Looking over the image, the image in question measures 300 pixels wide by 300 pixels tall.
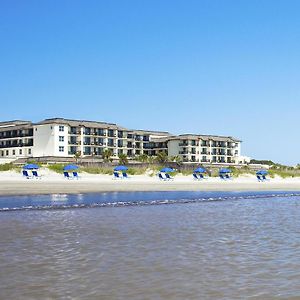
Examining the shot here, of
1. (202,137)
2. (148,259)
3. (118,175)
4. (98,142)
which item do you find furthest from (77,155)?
(148,259)

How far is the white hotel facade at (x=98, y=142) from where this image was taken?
89.0 meters

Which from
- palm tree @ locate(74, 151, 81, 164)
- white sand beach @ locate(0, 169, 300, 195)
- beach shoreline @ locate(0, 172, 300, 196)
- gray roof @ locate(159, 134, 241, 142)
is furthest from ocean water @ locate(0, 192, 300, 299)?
gray roof @ locate(159, 134, 241, 142)

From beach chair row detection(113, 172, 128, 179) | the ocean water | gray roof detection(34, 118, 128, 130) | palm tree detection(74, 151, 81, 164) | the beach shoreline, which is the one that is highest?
gray roof detection(34, 118, 128, 130)

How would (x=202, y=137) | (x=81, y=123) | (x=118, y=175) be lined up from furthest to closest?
(x=202, y=137), (x=81, y=123), (x=118, y=175)

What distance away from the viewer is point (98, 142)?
94.7m

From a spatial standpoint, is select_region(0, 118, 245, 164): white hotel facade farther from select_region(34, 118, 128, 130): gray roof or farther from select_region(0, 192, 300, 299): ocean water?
select_region(0, 192, 300, 299): ocean water

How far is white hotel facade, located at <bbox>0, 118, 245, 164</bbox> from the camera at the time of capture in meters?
89.0

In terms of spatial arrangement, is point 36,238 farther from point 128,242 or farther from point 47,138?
point 47,138

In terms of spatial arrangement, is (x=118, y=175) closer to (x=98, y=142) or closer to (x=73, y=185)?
(x=73, y=185)

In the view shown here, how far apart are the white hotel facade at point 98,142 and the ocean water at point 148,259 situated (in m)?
72.9

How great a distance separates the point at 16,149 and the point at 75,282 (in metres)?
89.0

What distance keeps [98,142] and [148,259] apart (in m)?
85.7

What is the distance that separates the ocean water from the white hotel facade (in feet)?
239

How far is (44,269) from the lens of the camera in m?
8.70
